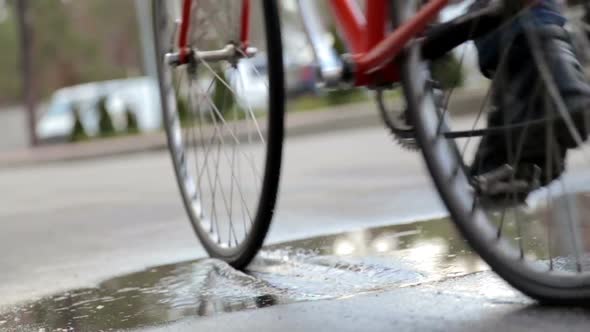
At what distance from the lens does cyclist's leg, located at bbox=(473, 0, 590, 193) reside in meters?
2.02

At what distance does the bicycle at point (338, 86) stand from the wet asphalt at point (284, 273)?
0.14 meters

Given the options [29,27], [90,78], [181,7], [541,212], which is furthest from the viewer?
[90,78]

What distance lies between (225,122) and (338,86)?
0.72 m

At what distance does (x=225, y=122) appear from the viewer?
9.80 feet

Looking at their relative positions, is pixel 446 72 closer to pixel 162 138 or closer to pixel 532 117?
pixel 532 117

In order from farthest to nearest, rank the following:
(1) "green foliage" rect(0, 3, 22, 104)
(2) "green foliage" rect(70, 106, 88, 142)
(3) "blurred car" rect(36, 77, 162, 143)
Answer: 1. (1) "green foliage" rect(0, 3, 22, 104)
2. (3) "blurred car" rect(36, 77, 162, 143)
3. (2) "green foliage" rect(70, 106, 88, 142)

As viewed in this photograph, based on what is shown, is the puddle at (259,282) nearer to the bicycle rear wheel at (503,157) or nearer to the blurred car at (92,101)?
the bicycle rear wheel at (503,157)

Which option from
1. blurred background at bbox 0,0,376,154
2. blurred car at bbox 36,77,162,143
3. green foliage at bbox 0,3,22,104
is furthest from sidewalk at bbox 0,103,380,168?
green foliage at bbox 0,3,22,104

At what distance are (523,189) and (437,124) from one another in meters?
0.26

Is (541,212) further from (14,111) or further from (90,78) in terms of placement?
(90,78)

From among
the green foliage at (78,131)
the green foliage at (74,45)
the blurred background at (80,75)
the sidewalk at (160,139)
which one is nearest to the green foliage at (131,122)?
the blurred background at (80,75)

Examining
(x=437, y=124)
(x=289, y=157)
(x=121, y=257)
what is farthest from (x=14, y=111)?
(x=437, y=124)

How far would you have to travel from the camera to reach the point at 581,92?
2025 millimetres

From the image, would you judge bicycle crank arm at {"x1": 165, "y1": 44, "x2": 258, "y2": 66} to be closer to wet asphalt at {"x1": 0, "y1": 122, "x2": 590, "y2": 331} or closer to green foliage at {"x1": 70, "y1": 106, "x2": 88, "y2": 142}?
wet asphalt at {"x1": 0, "y1": 122, "x2": 590, "y2": 331}
